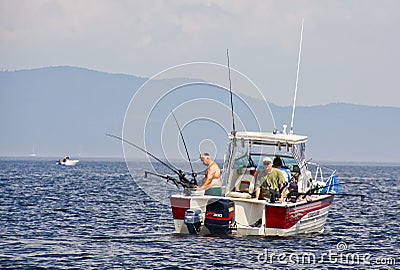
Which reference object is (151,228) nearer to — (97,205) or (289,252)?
(289,252)

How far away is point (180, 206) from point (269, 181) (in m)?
3.12

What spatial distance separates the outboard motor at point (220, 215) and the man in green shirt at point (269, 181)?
1.23m

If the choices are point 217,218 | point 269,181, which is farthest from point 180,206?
point 269,181

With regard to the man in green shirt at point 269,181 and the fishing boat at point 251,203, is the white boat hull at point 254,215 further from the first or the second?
the man in green shirt at point 269,181

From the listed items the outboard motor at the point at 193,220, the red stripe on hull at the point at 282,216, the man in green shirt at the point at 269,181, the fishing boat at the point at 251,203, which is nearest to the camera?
the red stripe on hull at the point at 282,216

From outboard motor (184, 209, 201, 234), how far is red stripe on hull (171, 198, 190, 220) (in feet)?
0.93

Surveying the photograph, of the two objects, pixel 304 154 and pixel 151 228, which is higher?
pixel 304 154

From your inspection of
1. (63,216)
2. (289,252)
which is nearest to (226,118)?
(289,252)

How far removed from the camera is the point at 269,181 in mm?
26328

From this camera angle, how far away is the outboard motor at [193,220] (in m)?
25.8

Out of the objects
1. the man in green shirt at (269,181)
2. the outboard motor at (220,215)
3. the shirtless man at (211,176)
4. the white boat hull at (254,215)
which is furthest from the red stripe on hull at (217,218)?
the man in green shirt at (269,181)

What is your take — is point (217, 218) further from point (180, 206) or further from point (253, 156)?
point (253, 156)

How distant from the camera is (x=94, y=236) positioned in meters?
27.6

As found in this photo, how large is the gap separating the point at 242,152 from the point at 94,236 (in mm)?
6125
